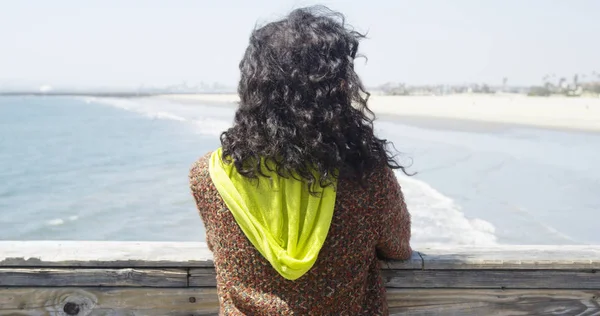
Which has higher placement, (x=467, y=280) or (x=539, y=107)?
(x=467, y=280)

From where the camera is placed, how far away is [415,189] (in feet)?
33.1

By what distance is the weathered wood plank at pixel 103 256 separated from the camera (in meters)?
1.84

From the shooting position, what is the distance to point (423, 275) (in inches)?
74.0

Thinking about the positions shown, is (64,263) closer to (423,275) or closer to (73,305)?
(73,305)

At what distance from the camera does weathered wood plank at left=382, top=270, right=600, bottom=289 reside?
1876mm

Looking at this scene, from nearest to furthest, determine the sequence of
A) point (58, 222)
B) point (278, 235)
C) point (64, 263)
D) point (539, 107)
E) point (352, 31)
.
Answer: point (278, 235) < point (352, 31) < point (64, 263) < point (58, 222) < point (539, 107)

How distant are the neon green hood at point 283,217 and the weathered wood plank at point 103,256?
1.37ft

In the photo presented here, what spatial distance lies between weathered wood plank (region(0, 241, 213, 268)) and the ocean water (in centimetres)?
95

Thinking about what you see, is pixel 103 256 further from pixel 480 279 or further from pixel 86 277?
pixel 480 279

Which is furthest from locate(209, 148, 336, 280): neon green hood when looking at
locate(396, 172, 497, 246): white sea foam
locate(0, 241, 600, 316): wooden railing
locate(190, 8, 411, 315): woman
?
locate(396, 172, 497, 246): white sea foam

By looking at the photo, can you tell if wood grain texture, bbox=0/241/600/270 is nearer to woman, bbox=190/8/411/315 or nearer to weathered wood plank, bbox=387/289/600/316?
weathered wood plank, bbox=387/289/600/316

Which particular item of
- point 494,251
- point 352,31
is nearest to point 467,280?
point 494,251

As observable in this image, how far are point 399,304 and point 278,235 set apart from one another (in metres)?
0.61

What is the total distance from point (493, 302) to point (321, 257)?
680 mm
